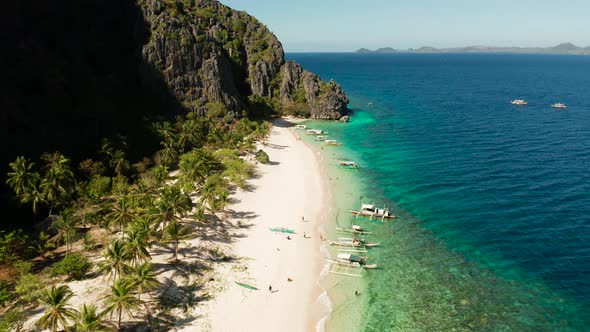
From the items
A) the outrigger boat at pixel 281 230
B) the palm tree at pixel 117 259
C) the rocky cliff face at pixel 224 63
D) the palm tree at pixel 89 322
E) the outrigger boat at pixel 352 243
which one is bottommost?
the outrigger boat at pixel 352 243

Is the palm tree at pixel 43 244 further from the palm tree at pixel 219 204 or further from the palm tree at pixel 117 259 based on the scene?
the palm tree at pixel 219 204

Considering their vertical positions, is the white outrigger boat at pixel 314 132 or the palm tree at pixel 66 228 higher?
the white outrigger boat at pixel 314 132

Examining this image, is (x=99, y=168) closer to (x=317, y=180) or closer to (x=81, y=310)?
(x=81, y=310)

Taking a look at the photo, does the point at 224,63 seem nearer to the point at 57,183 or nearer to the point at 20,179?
the point at 57,183

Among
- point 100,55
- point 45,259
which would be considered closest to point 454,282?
point 45,259

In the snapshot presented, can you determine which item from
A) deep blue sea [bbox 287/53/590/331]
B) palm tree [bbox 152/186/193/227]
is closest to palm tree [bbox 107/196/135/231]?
palm tree [bbox 152/186/193/227]

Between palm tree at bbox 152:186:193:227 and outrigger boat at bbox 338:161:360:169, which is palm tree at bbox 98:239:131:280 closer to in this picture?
palm tree at bbox 152:186:193:227

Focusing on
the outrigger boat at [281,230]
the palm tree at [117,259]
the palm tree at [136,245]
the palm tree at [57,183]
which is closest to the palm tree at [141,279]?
the palm tree at [117,259]
